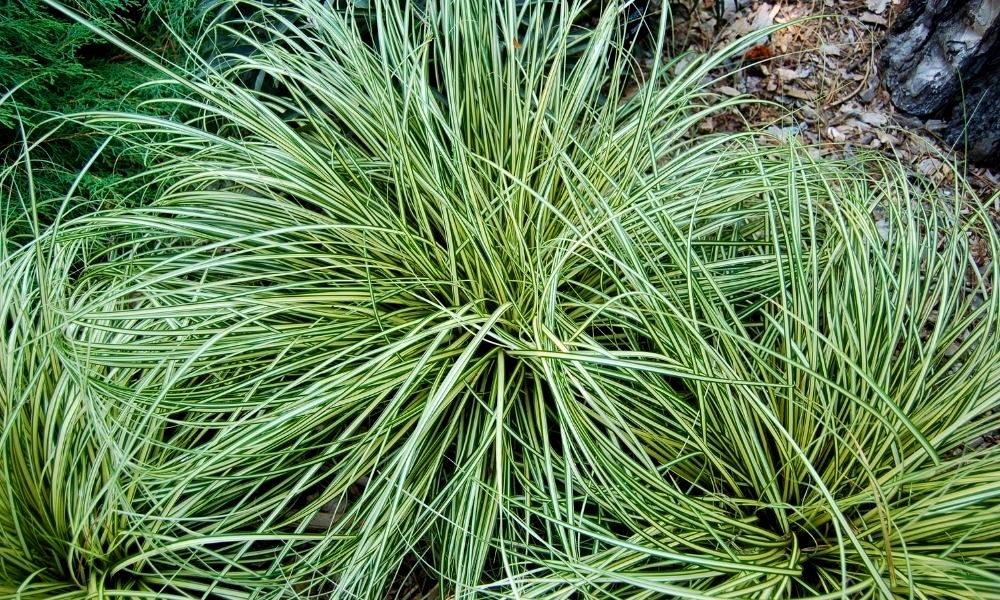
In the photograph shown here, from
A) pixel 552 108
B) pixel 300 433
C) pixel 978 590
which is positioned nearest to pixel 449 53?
pixel 552 108

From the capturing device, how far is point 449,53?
2.08 m

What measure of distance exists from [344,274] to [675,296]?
892 millimetres

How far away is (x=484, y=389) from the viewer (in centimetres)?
180

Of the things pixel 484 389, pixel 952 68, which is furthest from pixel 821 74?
pixel 484 389

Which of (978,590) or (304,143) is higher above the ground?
(304,143)

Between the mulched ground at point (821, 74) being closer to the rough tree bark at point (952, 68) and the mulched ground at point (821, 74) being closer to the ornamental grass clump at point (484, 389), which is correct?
the rough tree bark at point (952, 68)

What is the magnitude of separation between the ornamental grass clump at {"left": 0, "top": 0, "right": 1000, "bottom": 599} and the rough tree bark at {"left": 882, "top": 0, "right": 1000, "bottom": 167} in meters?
0.78

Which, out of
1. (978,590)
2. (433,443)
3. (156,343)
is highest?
(156,343)

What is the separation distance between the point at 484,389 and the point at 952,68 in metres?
1.97

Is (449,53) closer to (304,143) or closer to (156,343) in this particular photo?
(304,143)

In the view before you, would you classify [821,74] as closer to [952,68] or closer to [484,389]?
[952,68]

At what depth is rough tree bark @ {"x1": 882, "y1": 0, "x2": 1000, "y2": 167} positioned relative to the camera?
89.4 inches

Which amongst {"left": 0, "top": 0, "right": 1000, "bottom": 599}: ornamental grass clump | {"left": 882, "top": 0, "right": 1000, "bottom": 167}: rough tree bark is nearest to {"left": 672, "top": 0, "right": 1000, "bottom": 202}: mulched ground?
{"left": 882, "top": 0, "right": 1000, "bottom": 167}: rough tree bark

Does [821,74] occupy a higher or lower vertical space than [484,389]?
higher
